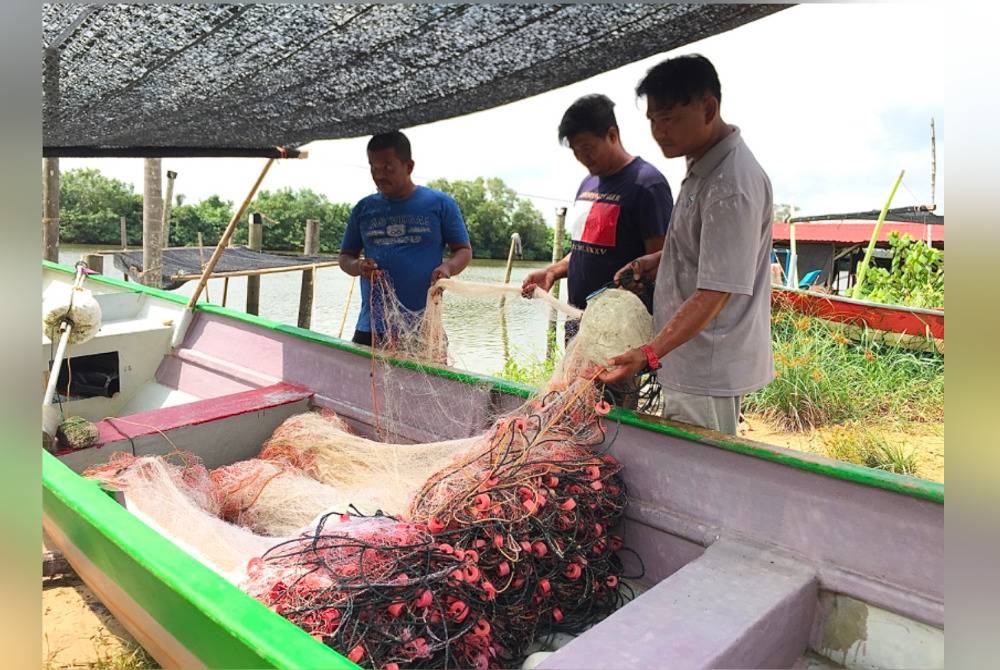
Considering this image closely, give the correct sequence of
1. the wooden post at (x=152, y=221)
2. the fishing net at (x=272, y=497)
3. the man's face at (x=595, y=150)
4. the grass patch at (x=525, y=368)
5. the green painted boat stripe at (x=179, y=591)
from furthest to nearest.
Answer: the wooden post at (x=152, y=221)
the grass patch at (x=525, y=368)
the man's face at (x=595, y=150)
the fishing net at (x=272, y=497)
the green painted boat stripe at (x=179, y=591)

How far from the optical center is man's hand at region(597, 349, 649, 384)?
100 inches

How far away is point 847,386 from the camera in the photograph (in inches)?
311

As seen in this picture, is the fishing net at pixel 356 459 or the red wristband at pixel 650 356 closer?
the red wristband at pixel 650 356

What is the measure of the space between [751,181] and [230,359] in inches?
158

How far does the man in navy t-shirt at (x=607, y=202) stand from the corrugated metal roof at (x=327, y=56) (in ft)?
0.80

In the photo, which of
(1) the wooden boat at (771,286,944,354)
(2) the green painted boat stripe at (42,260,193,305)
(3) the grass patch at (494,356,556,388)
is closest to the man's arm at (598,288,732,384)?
(2) the green painted boat stripe at (42,260,193,305)

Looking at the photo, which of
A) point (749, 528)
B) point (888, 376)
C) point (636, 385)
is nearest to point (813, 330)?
point (888, 376)

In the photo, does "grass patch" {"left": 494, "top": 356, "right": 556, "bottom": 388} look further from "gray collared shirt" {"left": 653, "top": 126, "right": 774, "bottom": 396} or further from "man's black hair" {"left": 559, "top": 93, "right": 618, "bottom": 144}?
"gray collared shirt" {"left": 653, "top": 126, "right": 774, "bottom": 396}

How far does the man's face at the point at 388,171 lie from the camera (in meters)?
4.20

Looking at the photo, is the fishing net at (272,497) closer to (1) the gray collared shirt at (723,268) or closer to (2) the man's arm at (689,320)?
(2) the man's arm at (689,320)

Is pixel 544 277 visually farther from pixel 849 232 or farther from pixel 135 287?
pixel 849 232

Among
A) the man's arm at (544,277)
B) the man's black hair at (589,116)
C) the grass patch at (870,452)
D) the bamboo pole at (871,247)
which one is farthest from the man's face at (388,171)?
the bamboo pole at (871,247)

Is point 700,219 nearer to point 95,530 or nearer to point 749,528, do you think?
point 749,528

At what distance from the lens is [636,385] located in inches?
127
